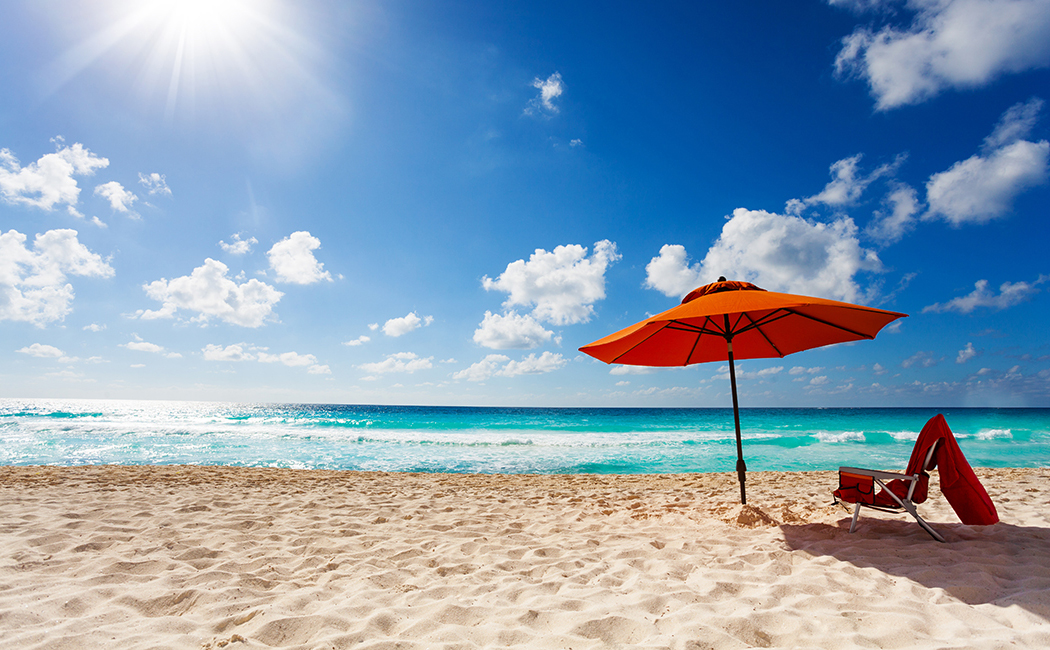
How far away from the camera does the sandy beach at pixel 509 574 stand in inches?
92.4

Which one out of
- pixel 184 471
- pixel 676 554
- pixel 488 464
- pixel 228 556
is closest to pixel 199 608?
pixel 228 556

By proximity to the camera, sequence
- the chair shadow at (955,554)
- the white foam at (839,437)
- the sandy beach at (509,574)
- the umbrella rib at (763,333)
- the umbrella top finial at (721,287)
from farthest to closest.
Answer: the white foam at (839,437)
the umbrella rib at (763,333)
the umbrella top finial at (721,287)
the chair shadow at (955,554)
the sandy beach at (509,574)

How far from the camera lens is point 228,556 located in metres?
3.70

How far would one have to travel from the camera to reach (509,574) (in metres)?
3.31

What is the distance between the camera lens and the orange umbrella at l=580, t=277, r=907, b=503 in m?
3.75

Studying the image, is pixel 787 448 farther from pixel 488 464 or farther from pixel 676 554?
pixel 676 554

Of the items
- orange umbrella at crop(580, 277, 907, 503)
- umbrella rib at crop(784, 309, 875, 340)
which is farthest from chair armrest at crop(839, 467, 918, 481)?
umbrella rib at crop(784, 309, 875, 340)

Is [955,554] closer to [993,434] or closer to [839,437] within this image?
[839,437]

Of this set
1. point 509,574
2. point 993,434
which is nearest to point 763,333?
point 509,574

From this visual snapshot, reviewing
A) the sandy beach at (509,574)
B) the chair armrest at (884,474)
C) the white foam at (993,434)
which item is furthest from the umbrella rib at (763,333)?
the white foam at (993,434)

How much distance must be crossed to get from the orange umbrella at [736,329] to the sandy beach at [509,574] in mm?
1448

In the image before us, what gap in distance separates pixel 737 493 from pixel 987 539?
2947 mm

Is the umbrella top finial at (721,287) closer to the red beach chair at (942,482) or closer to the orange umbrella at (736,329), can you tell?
the orange umbrella at (736,329)

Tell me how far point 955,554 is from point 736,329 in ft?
8.37
